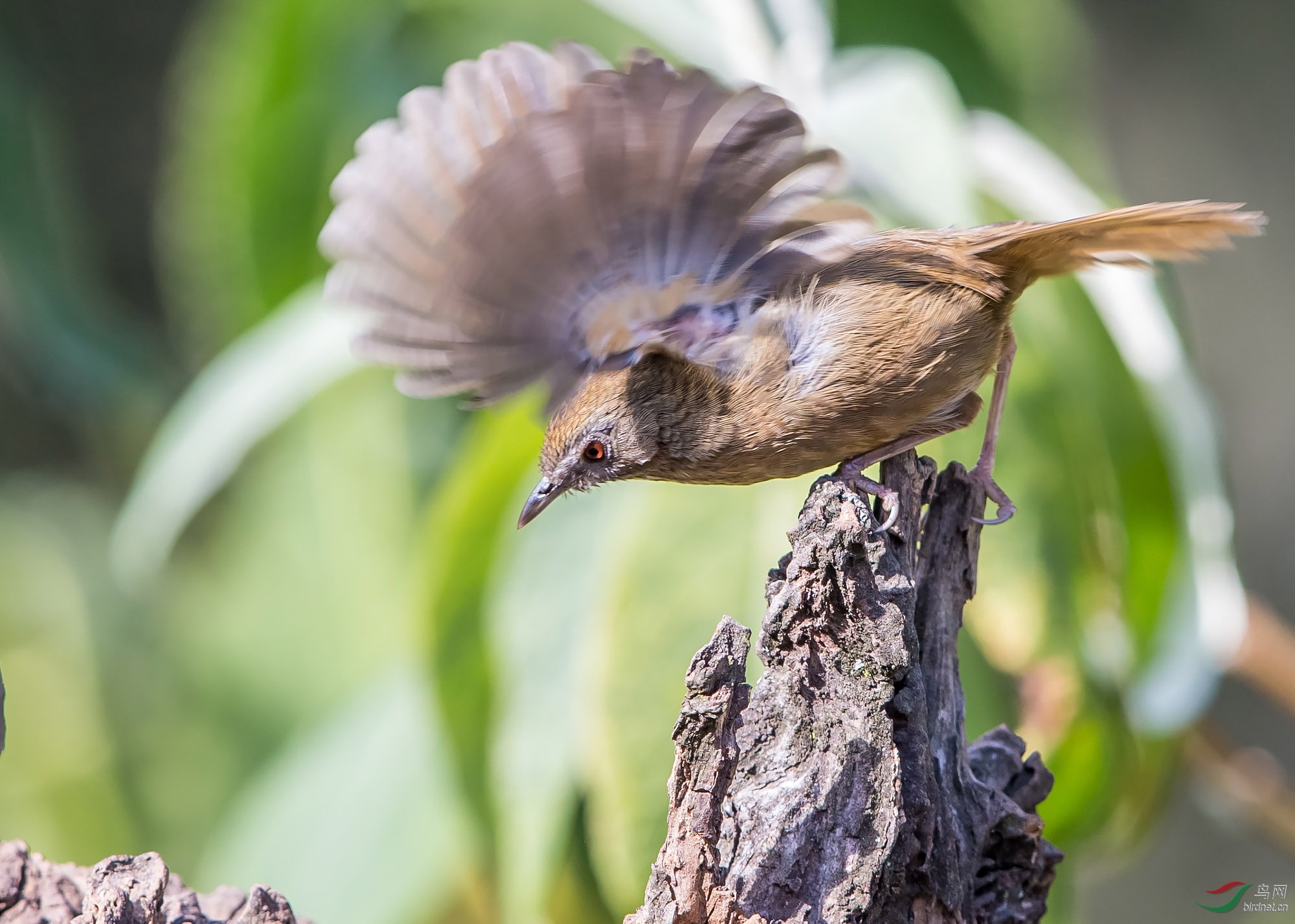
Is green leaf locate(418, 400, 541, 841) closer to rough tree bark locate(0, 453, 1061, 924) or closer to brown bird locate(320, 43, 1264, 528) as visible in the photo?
brown bird locate(320, 43, 1264, 528)

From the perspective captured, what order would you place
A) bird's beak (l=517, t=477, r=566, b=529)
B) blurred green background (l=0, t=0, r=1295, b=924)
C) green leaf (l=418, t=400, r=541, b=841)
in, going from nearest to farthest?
bird's beak (l=517, t=477, r=566, b=529), blurred green background (l=0, t=0, r=1295, b=924), green leaf (l=418, t=400, r=541, b=841)

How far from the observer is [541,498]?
4.85 ft

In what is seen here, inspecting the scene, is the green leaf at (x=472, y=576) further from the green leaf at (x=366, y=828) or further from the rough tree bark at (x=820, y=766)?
the rough tree bark at (x=820, y=766)

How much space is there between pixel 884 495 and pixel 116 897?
34.0 inches

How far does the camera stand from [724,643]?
1.01 meters

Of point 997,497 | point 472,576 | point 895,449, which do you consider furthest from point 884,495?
point 472,576

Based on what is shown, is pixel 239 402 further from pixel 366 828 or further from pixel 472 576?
pixel 366 828

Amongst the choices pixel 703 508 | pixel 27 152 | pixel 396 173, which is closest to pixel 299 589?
pixel 27 152

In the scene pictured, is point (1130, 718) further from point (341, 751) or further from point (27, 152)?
point (27, 152)

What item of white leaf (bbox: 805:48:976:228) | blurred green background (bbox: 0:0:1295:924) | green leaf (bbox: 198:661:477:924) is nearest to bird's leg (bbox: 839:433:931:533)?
blurred green background (bbox: 0:0:1295:924)

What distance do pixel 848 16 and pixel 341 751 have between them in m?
2.25

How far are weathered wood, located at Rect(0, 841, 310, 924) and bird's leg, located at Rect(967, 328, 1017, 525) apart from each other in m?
0.98

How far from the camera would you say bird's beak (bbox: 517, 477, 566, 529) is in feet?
4.84

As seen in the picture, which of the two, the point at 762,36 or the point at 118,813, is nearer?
the point at 762,36
